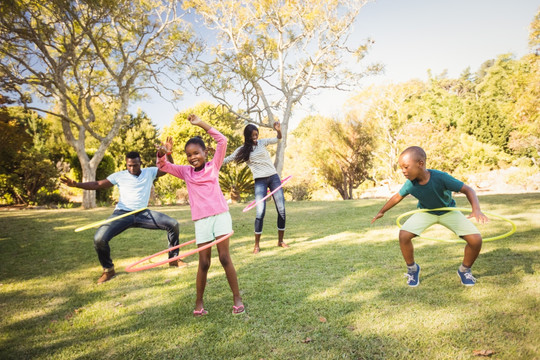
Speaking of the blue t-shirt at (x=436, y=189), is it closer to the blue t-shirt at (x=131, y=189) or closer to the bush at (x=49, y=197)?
the blue t-shirt at (x=131, y=189)

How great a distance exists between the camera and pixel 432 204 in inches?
141

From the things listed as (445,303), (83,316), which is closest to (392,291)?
(445,303)

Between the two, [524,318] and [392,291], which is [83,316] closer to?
[392,291]

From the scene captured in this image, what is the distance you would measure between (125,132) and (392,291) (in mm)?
26071

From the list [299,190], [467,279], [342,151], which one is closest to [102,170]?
[299,190]

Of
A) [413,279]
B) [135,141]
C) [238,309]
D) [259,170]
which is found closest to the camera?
[238,309]

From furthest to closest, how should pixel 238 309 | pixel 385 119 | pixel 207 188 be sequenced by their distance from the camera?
pixel 385 119 → pixel 207 188 → pixel 238 309

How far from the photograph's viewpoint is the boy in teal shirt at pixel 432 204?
3352 millimetres

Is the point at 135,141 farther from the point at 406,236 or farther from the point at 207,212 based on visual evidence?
the point at 406,236

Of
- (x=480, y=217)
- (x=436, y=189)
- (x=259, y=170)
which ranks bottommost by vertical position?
(x=480, y=217)

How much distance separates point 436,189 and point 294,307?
2.13 meters

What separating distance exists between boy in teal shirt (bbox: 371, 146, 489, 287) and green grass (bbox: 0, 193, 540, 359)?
30 cm

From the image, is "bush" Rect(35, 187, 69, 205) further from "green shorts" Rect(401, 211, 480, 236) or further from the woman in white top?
"green shorts" Rect(401, 211, 480, 236)

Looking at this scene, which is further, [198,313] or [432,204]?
[432,204]
